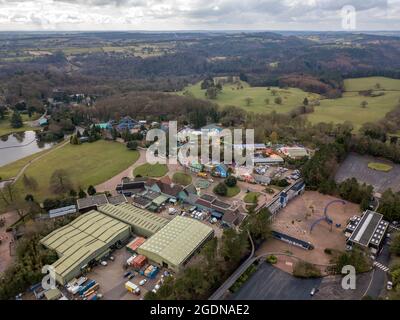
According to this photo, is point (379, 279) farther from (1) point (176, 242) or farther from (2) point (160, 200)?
(2) point (160, 200)

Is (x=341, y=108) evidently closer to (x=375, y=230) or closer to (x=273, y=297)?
(x=375, y=230)

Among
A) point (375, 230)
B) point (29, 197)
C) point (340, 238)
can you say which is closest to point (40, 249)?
point (29, 197)

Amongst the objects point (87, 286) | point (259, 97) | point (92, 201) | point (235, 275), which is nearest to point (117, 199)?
point (92, 201)

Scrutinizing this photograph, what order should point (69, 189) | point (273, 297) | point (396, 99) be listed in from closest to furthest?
point (273, 297) < point (69, 189) < point (396, 99)

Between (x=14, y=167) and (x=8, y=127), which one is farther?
(x=8, y=127)

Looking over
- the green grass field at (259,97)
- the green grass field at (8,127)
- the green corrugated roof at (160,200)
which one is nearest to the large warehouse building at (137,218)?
the green corrugated roof at (160,200)
